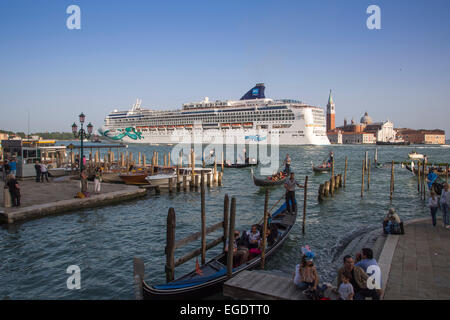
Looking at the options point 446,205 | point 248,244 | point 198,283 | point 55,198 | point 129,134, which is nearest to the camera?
point 198,283

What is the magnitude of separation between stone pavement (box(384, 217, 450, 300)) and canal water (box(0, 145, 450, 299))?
5.81 feet

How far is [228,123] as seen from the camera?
74.1m

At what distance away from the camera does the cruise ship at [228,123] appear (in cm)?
6825

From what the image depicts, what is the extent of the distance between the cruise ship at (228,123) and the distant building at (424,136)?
2872 inches

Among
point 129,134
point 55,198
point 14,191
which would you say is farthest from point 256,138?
point 14,191

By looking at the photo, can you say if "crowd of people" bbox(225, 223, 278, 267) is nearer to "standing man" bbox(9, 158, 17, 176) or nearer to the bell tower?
"standing man" bbox(9, 158, 17, 176)

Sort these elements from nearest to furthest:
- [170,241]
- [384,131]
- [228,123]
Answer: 1. [170,241]
2. [228,123]
3. [384,131]

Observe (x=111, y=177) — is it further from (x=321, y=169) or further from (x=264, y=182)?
(x=321, y=169)

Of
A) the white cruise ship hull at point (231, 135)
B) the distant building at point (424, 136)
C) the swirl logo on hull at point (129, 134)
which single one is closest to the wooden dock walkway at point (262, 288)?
the white cruise ship hull at point (231, 135)

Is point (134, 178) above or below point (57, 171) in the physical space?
below

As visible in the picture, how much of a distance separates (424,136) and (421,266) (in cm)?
14052

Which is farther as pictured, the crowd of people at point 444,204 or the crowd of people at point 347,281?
the crowd of people at point 444,204

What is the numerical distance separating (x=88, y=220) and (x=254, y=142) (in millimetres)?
59900

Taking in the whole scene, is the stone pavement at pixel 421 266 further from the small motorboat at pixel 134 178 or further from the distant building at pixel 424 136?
the distant building at pixel 424 136
